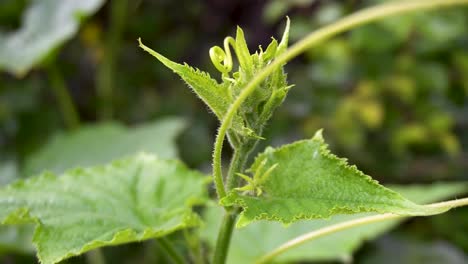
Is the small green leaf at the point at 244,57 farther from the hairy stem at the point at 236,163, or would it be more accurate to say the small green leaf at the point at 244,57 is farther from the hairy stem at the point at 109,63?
the hairy stem at the point at 109,63

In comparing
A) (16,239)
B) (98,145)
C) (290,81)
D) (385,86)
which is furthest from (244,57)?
(290,81)

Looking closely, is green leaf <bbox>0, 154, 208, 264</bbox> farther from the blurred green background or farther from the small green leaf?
the blurred green background

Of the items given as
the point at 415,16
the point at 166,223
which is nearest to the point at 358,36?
the point at 415,16

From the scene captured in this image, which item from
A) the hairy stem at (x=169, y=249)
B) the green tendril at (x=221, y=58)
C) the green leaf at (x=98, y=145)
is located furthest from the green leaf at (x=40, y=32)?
the green tendril at (x=221, y=58)

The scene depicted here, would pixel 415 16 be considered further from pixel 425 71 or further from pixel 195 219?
pixel 195 219

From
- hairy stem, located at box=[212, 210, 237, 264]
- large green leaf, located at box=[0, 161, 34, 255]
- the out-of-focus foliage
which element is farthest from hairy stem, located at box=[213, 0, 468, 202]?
the out-of-focus foliage
